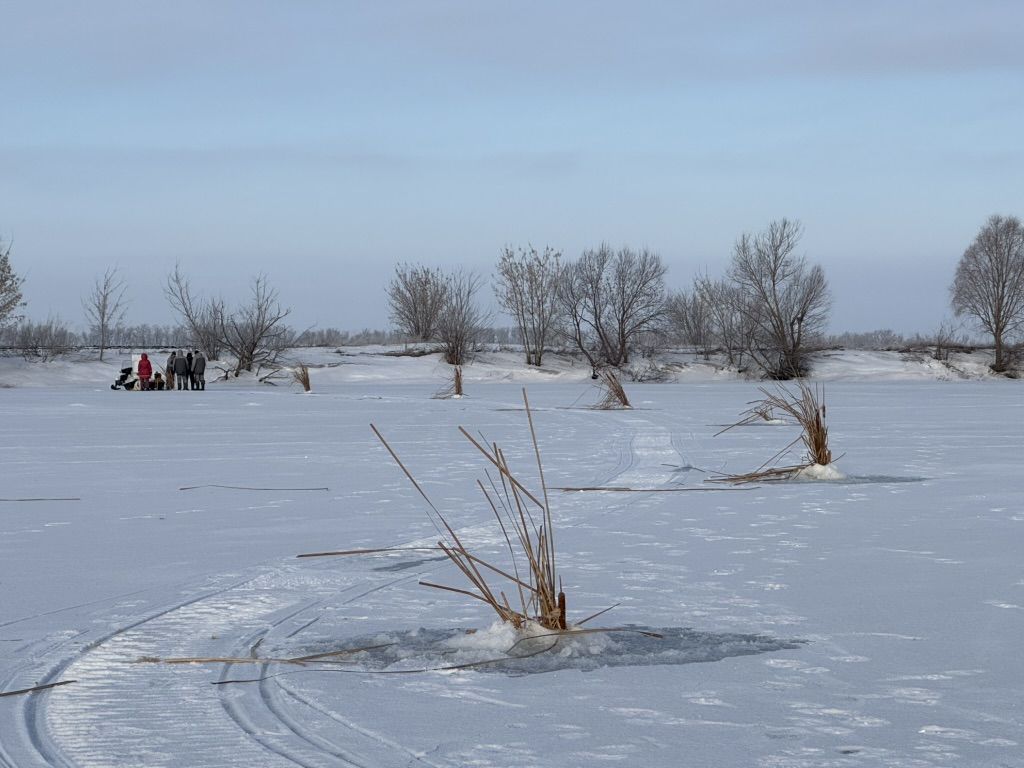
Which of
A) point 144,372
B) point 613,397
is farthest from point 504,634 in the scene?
point 144,372

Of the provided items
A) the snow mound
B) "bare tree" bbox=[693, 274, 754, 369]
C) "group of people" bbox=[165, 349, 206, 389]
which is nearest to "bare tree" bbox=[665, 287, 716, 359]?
"bare tree" bbox=[693, 274, 754, 369]

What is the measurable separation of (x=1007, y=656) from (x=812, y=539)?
248 cm

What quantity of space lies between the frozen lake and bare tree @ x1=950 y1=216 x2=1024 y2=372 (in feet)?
134

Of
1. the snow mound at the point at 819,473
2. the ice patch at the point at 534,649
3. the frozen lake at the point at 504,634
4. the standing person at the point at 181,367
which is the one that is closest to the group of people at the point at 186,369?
the standing person at the point at 181,367

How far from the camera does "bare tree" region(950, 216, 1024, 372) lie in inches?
1869

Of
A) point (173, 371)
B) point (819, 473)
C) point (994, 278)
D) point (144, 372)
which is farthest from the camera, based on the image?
point (994, 278)

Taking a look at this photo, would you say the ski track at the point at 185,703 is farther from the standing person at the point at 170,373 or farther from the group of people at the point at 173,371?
the standing person at the point at 170,373

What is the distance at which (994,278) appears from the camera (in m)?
48.8

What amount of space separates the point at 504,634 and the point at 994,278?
49.5m

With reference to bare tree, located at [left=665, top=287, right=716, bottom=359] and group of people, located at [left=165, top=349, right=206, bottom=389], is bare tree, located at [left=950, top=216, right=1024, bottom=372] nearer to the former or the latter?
bare tree, located at [left=665, top=287, right=716, bottom=359]

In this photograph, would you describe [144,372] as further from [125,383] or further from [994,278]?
[994,278]

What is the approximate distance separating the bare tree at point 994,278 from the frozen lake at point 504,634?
134ft

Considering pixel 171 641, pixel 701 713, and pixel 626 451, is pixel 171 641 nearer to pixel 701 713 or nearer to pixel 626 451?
pixel 701 713

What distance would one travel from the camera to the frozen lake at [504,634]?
286 centimetres
